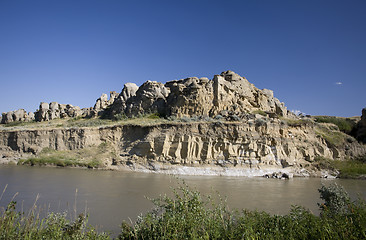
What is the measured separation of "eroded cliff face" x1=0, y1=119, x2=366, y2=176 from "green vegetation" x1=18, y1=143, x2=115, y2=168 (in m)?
0.72

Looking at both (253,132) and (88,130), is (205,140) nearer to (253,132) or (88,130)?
(253,132)

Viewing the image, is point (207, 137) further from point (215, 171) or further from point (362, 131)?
point (362, 131)

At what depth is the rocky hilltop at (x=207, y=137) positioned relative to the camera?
24344mm

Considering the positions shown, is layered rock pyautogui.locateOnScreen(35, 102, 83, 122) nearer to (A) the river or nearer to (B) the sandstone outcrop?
(A) the river

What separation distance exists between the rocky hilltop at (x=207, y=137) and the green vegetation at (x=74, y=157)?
14.9 inches

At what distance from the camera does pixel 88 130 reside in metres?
29.1

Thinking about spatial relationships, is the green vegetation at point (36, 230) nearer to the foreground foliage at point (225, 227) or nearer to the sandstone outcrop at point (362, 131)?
the foreground foliage at point (225, 227)

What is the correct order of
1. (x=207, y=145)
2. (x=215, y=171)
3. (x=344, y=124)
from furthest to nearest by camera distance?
1. (x=344, y=124)
2. (x=207, y=145)
3. (x=215, y=171)

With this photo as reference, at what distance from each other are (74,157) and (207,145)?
49.2 feet

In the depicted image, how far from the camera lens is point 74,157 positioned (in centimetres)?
2669

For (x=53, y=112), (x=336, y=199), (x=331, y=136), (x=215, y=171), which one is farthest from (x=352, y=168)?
(x=53, y=112)

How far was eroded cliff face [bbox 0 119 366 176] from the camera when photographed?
79.7 ft

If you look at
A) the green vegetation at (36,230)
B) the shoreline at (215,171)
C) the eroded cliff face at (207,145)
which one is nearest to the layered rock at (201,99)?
the eroded cliff face at (207,145)

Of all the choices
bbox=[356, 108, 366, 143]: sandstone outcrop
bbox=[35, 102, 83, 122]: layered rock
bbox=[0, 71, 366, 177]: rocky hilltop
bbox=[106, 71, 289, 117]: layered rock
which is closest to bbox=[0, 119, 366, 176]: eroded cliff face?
bbox=[0, 71, 366, 177]: rocky hilltop
